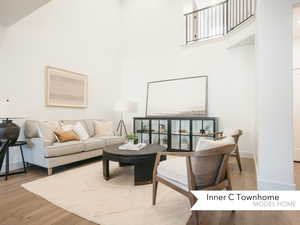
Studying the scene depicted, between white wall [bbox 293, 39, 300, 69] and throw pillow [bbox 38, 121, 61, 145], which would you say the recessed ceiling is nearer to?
throw pillow [bbox 38, 121, 61, 145]

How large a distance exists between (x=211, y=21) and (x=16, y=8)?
4.57 m

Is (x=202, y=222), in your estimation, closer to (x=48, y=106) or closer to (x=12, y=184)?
(x=12, y=184)

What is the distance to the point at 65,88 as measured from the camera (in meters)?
4.17

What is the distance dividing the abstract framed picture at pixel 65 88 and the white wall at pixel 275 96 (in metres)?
3.98

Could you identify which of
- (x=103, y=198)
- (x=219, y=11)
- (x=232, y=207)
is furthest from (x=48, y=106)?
(x=219, y=11)

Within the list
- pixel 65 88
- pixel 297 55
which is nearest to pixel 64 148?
pixel 65 88

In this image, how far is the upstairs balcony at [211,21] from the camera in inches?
167

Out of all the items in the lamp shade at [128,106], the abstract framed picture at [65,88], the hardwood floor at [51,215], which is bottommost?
the hardwood floor at [51,215]

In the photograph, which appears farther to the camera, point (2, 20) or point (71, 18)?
point (71, 18)

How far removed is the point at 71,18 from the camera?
432 cm

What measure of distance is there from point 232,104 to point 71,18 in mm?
4552

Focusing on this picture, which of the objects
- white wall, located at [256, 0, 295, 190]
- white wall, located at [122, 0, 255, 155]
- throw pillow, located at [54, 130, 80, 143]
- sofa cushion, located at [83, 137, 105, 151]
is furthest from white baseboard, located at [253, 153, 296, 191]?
throw pillow, located at [54, 130, 80, 143]

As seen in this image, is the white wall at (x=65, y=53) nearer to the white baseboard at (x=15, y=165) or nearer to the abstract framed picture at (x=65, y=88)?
the abstract framed picture at (x=65, y=88)

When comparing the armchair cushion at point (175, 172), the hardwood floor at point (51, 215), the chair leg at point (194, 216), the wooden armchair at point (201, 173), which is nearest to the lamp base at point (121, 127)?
the hardwood floor at point (51, 215)
